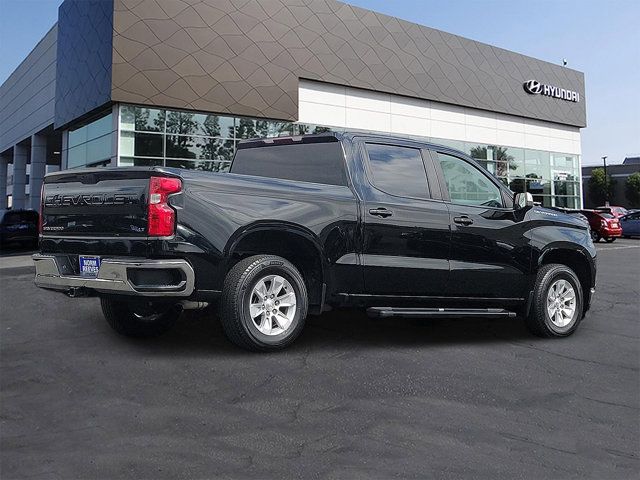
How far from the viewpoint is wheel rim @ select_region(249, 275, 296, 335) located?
14.7 feet

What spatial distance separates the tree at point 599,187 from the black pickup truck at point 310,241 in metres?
66.2

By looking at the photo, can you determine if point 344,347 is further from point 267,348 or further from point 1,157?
point 1,157

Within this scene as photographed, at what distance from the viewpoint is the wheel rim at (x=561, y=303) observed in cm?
576

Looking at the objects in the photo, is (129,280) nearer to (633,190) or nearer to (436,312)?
(436,312)

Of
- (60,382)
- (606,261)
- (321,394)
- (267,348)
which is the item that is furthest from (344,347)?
(606,261)

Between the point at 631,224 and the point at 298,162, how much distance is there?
2652 centimetres

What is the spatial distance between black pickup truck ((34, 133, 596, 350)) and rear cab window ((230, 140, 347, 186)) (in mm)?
14

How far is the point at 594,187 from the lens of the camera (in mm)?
65938

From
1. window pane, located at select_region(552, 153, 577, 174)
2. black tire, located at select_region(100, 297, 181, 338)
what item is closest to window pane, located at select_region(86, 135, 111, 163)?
black tire, located at select_region(100, 297, 181, 338)

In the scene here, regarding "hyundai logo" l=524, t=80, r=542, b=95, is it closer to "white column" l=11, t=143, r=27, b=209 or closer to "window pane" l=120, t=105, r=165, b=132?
"window pane" l=120, t=105, r=165, b=132

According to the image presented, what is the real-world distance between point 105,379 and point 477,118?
30956 mm

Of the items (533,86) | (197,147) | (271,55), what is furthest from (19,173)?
(533,86)

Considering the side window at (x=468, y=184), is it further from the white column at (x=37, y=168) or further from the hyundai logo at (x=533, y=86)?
the hyundai logo at (x=533, y=86)

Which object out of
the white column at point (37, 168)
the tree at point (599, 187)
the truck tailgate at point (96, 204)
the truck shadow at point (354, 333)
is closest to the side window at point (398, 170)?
the truck shadow at point (354, 333)
